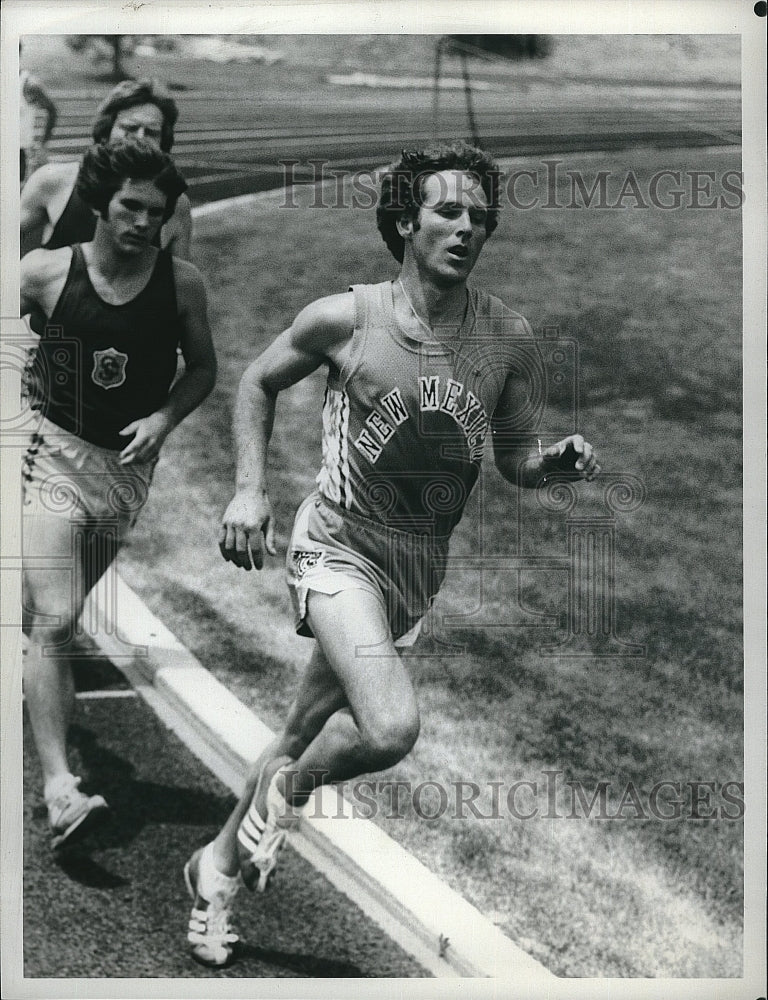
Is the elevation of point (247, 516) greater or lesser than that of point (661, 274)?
lesser

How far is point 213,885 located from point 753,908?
1629mm

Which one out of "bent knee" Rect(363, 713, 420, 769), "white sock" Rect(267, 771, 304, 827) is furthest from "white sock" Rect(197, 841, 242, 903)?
"bent knee" Rect(363, 713, 420, 769)

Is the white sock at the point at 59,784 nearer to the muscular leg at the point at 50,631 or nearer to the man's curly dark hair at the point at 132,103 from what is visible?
the muscular leg at the point at 50,631

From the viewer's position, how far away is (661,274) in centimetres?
361

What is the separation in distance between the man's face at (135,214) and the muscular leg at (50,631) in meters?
0.87

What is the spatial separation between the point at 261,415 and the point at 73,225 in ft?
2.66

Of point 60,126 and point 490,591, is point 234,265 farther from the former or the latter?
point 490,591

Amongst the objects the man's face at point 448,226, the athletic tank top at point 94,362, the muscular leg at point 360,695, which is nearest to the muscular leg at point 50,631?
the athletic tank top at point 94,362

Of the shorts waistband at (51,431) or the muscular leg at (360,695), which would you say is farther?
the shorts waistband at (51,431)

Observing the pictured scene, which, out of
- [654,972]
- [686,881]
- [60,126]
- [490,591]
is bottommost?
[654,972]

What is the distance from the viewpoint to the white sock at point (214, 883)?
3.48 m

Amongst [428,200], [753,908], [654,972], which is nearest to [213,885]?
[654,972]

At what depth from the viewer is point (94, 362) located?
352 centimetres

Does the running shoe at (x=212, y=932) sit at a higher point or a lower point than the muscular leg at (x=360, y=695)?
lower
